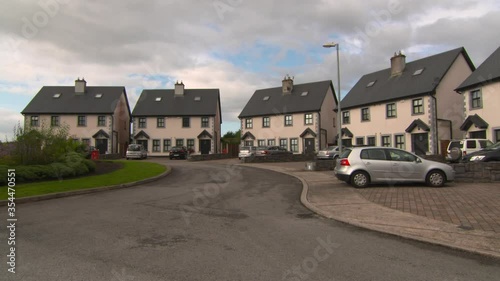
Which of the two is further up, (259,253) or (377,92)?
(377,92)

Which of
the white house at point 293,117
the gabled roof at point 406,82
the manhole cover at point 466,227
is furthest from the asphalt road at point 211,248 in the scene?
the white house at point 293,117

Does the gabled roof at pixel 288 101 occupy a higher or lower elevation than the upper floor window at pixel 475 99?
higher

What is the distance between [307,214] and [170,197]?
466 centimetres

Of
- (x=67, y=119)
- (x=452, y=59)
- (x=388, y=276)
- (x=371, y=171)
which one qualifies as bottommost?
(x=388, y=276)

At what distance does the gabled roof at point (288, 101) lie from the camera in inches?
1694

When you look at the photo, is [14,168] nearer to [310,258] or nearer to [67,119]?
[310,258]

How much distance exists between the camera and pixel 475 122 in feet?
79.6

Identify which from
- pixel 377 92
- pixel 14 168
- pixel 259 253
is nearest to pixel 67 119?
pixel 14 168

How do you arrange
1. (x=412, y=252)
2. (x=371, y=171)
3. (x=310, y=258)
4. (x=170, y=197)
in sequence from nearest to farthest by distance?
(x=310, y=258) < (x=412, y=252) < (x=170, y=197) < (x=371, y=171)

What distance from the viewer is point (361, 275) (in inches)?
174

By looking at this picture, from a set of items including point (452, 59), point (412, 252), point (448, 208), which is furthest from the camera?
point (452, 59)

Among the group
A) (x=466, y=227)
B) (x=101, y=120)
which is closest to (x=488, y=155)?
(x=466, y=227)

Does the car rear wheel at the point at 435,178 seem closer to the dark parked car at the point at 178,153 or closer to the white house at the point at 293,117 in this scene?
the white house at the point at 293,117

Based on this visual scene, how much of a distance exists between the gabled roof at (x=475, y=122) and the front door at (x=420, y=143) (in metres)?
4.00
